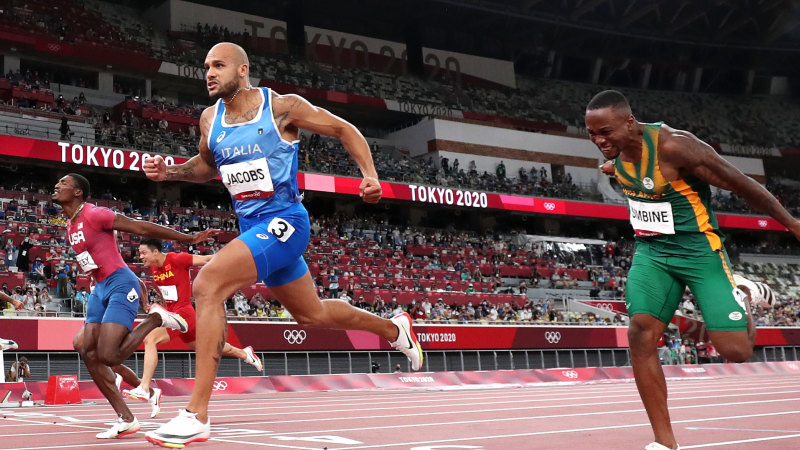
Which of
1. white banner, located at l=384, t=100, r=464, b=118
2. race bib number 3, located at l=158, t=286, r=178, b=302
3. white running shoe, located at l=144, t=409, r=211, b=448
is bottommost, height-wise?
white running shoe, located at l=144, t=409, r=211, b=448

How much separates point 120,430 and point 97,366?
769 millimetres

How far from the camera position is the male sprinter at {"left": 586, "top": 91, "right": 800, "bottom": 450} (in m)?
4.86

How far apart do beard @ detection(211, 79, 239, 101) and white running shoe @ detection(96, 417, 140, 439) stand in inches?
119

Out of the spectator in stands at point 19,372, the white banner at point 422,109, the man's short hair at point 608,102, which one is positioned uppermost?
the white banner at point 422,109

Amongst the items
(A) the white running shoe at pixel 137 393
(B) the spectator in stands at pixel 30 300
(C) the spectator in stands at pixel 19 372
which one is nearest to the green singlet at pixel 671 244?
(A) the white running shoe at pixel 137 393

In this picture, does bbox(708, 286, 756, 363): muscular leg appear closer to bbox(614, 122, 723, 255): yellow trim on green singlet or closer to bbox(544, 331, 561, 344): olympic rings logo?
bbox(614, 122, 723, 255): yellow trim on green singlet

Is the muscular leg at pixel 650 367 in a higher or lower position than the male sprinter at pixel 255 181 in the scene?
lower

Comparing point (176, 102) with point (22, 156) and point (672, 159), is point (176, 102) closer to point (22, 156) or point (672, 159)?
point (22, 156)

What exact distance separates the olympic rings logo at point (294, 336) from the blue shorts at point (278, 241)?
61.4 ft

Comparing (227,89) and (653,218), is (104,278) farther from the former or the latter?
(653,218)

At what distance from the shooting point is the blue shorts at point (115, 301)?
295 inches

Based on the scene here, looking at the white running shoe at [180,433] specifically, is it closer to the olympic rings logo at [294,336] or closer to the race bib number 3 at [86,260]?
the race bib number 3 at [86,260]

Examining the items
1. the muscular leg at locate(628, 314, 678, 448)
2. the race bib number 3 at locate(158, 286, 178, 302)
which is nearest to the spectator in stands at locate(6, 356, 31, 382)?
the race bib number 3 at locate(158, 286, 178, 302)

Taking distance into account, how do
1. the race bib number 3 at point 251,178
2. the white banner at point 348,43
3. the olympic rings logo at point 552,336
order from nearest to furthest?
the race bib number 3 at point 251,178 → the olympic rings logo at point 552,336 → the white banner at point 348,43
